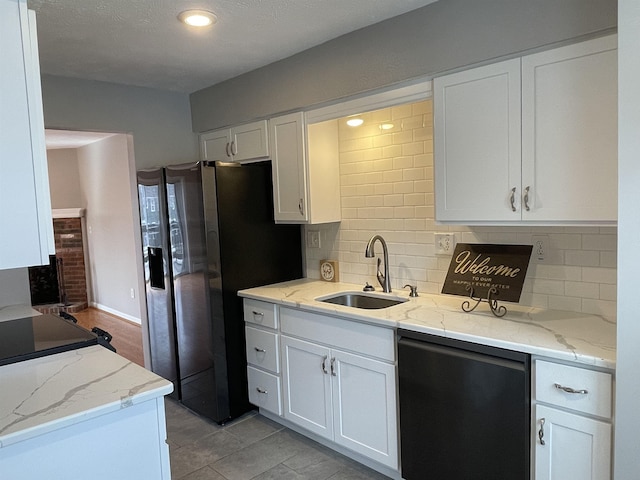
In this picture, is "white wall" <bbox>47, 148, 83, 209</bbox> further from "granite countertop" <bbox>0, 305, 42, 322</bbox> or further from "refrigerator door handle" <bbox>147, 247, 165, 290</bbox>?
"granite countertop" <bbox>0, 305, 42, 322</bbox>

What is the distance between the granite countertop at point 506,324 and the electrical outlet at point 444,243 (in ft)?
0.83

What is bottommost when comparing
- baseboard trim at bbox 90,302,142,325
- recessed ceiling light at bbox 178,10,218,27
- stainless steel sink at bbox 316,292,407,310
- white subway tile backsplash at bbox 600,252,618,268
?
baseboard trim at bbox 90,302,142,325

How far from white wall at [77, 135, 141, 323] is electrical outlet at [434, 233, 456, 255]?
12.9ft

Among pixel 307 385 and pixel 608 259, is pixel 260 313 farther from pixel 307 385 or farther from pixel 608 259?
pixel 608 259

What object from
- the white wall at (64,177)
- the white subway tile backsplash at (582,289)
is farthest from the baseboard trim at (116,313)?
the white subway tile backsplash at (582,289)

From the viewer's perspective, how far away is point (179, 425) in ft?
10.2

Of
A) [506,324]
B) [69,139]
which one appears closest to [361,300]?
[506,324]

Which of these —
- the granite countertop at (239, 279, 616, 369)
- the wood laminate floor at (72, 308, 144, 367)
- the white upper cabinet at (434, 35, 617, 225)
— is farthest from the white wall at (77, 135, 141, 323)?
the white upper cabinet at (434, 35, 617, 225)

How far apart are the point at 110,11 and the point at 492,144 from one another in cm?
179

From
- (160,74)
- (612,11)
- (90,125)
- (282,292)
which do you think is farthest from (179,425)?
(612,11)

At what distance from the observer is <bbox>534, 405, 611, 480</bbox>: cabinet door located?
5.35 ft

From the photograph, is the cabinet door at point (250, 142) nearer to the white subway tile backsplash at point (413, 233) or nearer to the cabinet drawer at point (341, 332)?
the white subway tile backsplash at point (413, 233)

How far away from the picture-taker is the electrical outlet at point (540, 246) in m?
2.25

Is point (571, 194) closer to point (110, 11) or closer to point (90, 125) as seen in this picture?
point (110, 11)
